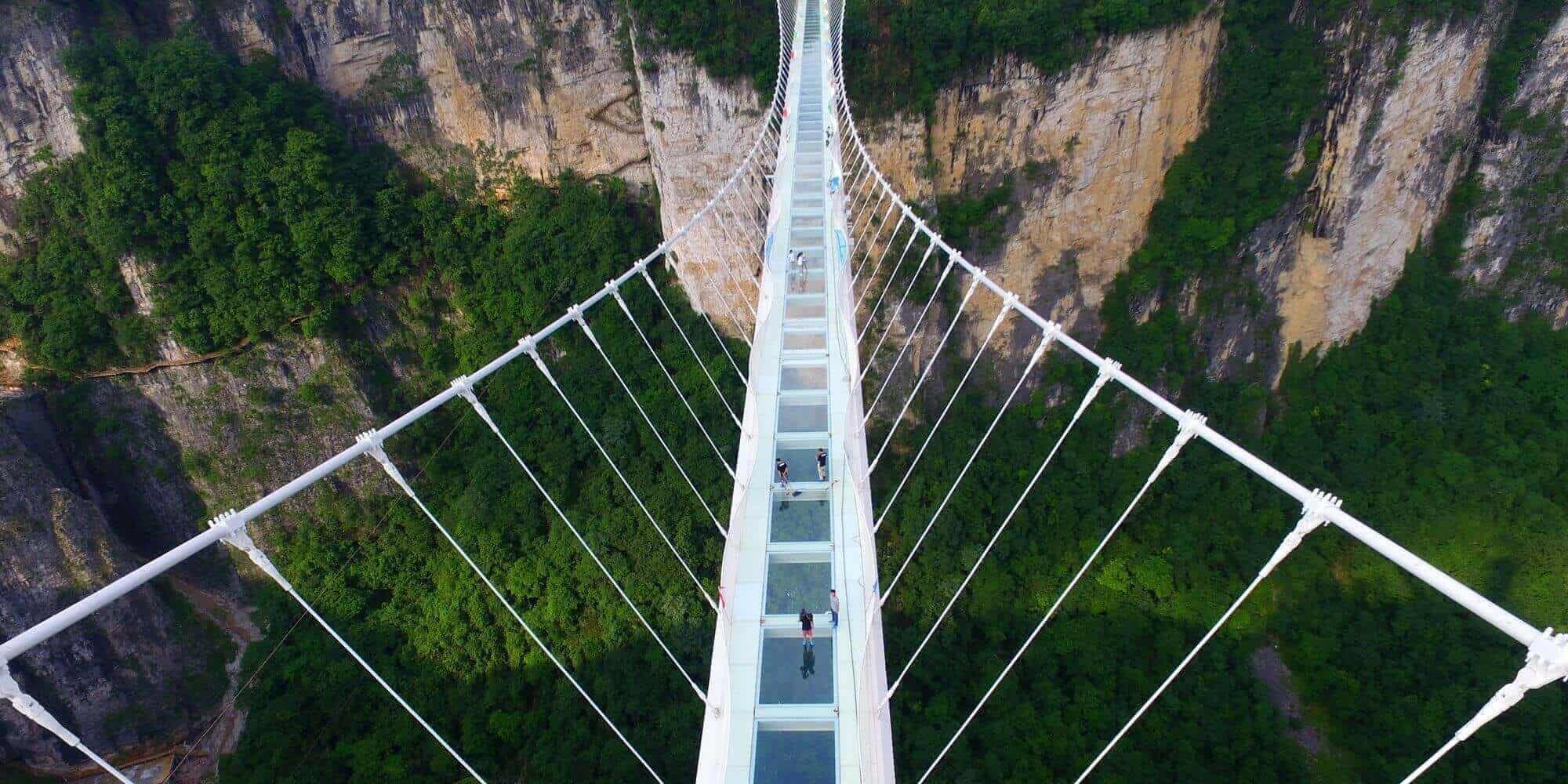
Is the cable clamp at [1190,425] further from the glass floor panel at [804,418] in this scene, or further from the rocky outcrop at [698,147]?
the rocky outcrop at [698,147]

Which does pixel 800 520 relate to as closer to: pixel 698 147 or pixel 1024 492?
pixel 1024 492

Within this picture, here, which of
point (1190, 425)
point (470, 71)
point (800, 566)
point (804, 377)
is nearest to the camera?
point (1190, 425)

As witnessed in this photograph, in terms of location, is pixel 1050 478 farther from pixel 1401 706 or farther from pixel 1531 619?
pixel 1531 619

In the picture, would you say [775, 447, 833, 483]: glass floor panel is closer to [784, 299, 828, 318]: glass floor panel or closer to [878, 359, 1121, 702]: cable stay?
[878, 359, 1121, 702]: cable stay

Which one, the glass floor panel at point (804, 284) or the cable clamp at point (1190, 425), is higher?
the cable clamp at point (1190, 425)

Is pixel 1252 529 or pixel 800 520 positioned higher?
pixel 800 520

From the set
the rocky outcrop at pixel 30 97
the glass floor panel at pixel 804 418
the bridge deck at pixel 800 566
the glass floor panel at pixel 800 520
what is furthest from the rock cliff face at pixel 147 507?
the glass floor panel at pixel 800 520


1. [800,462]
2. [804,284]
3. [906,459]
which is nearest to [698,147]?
[906,459]

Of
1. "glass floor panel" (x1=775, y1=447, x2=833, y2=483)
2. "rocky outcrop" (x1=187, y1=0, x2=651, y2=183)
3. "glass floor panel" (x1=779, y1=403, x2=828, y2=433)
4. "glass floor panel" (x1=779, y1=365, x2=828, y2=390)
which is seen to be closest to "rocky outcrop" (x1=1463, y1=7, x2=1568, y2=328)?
"glass floor panel" (x1=779, y1=365, x2=828, y2=390)
